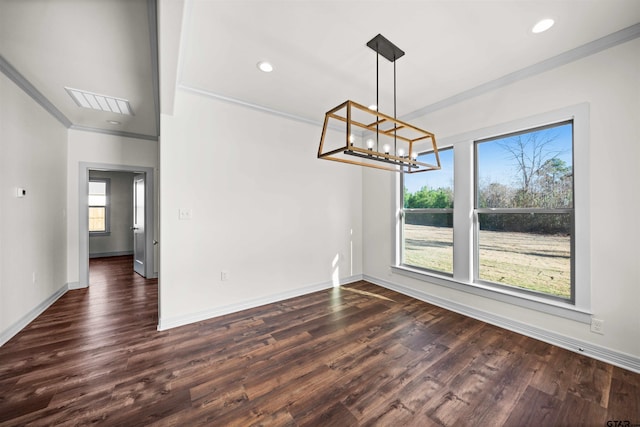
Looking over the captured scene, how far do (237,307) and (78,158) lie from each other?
3.88 metres

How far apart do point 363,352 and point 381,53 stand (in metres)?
2.87

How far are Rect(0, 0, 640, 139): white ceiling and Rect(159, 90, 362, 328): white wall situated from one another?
0.52 metres

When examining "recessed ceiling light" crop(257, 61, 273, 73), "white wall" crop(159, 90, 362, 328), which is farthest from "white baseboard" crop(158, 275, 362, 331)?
"recessed ceiling light" crop(257, 61, 273, 73)

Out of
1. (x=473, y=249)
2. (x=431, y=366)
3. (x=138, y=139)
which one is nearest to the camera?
(x=431, y=366)

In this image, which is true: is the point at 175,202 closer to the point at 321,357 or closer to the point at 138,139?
the point at 321,357

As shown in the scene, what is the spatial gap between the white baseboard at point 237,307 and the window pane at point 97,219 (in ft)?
20.6

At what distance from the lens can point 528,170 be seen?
285 centimetres

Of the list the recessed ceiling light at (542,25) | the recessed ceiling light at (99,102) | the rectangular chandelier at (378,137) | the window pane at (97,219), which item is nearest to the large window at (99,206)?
the window pane at (97,219)

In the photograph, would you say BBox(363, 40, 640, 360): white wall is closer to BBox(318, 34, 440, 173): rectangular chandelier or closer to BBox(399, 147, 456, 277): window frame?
BBox(399, 147, 456, 277): window frame

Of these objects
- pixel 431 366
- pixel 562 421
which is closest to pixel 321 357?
pixel 431 366

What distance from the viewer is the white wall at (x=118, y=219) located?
7141 mm

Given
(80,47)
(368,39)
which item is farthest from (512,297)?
(80,47)

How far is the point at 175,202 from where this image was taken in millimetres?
2953

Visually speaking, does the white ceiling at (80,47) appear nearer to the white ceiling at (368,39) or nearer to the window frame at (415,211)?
the white ceiling at (368,39)
